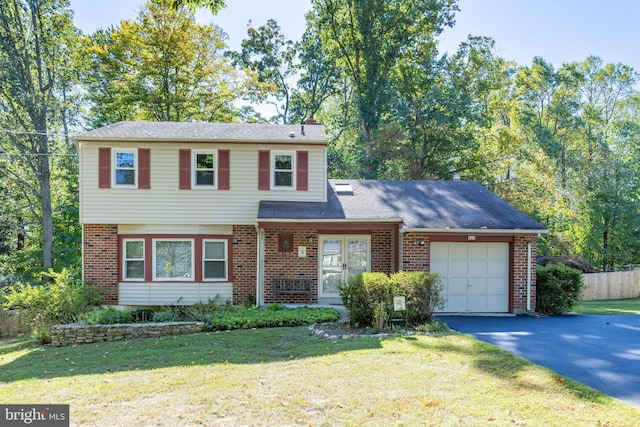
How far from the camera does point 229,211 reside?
13211 millimetres

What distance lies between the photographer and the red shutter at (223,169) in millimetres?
13266

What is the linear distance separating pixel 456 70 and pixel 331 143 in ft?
27.9

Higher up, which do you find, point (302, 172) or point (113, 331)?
point (302, 172)

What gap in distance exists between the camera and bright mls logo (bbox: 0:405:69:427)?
4.73m

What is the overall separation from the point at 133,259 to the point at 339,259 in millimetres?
6416

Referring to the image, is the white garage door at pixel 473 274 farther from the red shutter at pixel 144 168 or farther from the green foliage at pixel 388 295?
the red shutter at pixel 144 168

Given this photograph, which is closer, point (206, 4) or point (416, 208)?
point (206, 4)

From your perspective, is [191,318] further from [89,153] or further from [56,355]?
[89,153]

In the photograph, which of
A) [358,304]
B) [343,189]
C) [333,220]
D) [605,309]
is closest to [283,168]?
[343,189]

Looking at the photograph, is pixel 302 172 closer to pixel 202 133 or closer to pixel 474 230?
pixel 202 133

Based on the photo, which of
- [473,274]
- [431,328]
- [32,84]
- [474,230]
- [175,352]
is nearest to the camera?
[175,352]

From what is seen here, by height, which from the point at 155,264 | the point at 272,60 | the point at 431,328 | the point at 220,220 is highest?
the point at 272,60

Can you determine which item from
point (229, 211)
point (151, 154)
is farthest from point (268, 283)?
point (151, 154)

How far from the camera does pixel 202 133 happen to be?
13.8 metres
